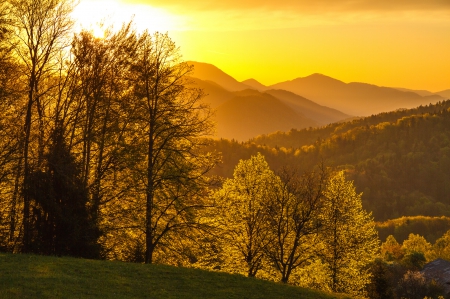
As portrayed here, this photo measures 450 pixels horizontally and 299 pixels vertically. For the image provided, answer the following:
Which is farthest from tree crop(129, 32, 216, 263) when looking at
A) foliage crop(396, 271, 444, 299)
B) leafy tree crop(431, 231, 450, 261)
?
leafy tree crop(431, 231, 450, 261)

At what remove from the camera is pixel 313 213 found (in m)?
43.7

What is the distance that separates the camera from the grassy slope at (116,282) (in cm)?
A: 2020

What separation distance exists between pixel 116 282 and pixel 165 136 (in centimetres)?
1175

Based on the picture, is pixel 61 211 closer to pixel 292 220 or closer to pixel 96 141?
pixel 96 141

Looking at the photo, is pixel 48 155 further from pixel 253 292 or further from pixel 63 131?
pixel 253 292

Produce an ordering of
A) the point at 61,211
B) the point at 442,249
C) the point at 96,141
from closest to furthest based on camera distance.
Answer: the point at 61,211, the point at 96,141, the point at 442,249

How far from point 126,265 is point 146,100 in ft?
37.4

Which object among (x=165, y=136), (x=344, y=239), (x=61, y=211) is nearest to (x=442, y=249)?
(x=344, y=239)

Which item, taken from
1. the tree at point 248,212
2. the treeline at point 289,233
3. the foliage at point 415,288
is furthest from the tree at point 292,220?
the foliage at point 415,288

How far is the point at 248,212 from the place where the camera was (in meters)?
43.6

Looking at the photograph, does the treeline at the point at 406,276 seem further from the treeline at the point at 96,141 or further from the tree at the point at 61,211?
the tree at the point at 61,211

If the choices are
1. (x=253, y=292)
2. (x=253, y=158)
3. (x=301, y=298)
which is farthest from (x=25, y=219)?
(x=253, y=158)

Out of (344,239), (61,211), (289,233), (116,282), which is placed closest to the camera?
(116,282)

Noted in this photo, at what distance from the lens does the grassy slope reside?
20.2m
